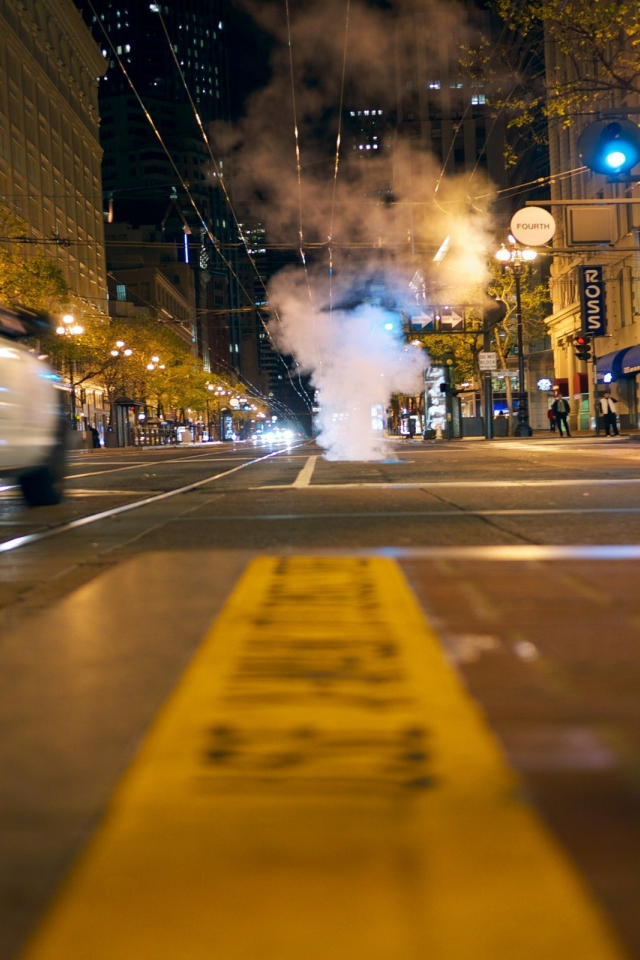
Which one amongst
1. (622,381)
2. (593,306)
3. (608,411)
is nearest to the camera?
(608,411)

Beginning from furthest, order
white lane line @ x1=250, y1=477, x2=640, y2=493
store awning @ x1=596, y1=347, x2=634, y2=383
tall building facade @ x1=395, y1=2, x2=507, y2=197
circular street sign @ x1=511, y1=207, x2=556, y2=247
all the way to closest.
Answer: tall building facade @ x1=395, y1=2, x2=507, y2=197 → store awning @ x1=596, y1=347, x2=634, y2=383 → circular street sign @ x1=511, y1=207, x2=556, y2=247 → white lane line @ x1=250, y1=477, x2=640, y2=493

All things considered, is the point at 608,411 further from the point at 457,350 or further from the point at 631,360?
the point at 457,350

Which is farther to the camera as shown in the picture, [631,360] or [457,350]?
[457,350]

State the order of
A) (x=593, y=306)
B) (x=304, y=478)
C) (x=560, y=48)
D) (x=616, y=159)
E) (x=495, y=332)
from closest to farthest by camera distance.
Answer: (x=616, y=159) → (x=304, y=478) → (x=560, y=48) → (x=593, y=306) → (x=495, y=332)

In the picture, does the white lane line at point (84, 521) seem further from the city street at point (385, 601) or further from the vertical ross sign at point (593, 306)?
the vertical ross sign at point (593, 306)

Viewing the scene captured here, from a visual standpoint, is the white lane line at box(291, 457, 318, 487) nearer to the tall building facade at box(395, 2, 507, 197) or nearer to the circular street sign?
the circular street sign

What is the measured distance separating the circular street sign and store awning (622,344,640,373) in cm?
1906

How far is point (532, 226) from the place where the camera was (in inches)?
918

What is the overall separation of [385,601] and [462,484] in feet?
28.9

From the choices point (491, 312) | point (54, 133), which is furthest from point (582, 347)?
point (54, 133)

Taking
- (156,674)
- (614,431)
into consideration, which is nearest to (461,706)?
(156,674)

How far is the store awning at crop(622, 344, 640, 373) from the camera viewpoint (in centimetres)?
4175

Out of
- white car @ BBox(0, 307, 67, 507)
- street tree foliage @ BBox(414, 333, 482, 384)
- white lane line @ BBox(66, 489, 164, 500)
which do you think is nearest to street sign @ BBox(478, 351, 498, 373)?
street tree foliage @ BBox(414, 333, 482, 384)

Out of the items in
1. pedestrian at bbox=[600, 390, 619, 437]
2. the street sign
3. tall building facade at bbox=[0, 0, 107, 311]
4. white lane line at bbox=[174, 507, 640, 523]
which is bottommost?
white lane line at bbox=[174, 507, 640, 523]
